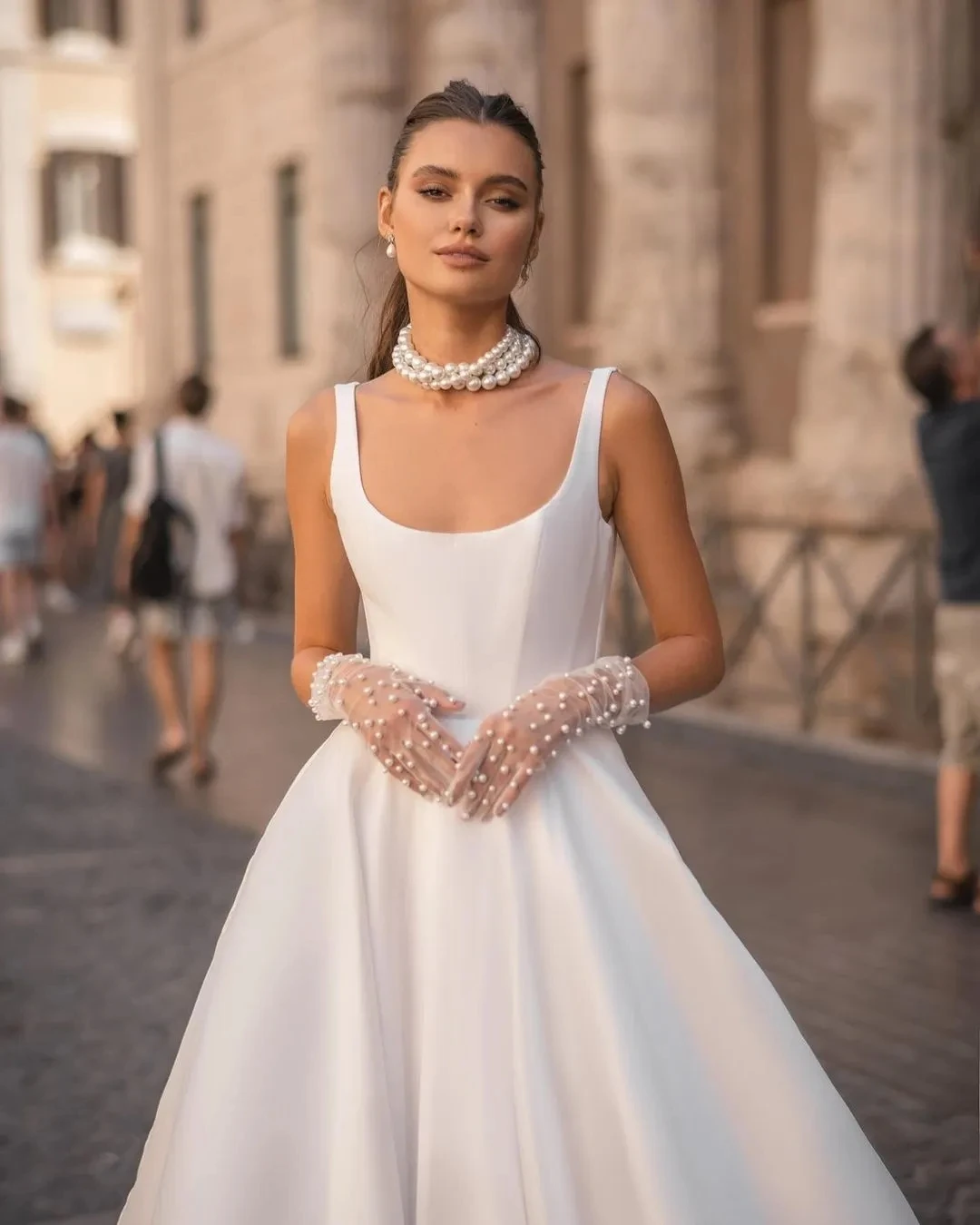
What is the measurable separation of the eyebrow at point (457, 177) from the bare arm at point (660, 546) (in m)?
0.28

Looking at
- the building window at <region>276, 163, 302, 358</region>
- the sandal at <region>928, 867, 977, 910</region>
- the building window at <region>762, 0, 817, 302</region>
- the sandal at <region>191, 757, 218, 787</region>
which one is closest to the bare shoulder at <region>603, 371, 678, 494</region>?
the sandal at <region>928, 867, 977, 910</region>

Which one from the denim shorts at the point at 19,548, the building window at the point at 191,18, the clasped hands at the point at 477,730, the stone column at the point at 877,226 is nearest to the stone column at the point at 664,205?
the stone column at the point at 877,226

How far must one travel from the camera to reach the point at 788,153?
44.2 ft

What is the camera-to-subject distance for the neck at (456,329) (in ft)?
9.05

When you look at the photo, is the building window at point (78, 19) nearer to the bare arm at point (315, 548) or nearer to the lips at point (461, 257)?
the bare arm at point (315, 548)

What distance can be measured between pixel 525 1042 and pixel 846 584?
26.7 ft

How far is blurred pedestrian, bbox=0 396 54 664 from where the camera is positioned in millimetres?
14656

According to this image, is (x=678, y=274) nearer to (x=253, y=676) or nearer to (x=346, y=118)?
(x=253, y=676)

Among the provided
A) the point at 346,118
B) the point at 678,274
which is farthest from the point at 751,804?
the point at 346,118

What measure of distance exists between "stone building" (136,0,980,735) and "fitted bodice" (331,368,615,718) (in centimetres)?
579

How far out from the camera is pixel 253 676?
45.1 ft

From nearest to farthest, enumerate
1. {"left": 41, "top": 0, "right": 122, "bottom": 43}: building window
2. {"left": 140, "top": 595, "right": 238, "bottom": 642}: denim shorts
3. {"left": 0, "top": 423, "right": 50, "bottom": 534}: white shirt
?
{"left": 140, "top": 595, "right": 238, "bottom": 642}: denim shorts, {"left": 0, "top": 423, "right": 50, "bottom": 534}: white shirt, {"left": 41, "top": 0, "right": 122, "bottom": 43}: building window

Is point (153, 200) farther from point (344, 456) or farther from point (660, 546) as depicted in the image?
point (660, 546)

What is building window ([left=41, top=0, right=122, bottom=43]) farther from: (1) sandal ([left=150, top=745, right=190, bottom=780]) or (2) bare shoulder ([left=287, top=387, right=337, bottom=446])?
(2) bare shoulder ([left=287, top=387, right=337, bottom=446])
